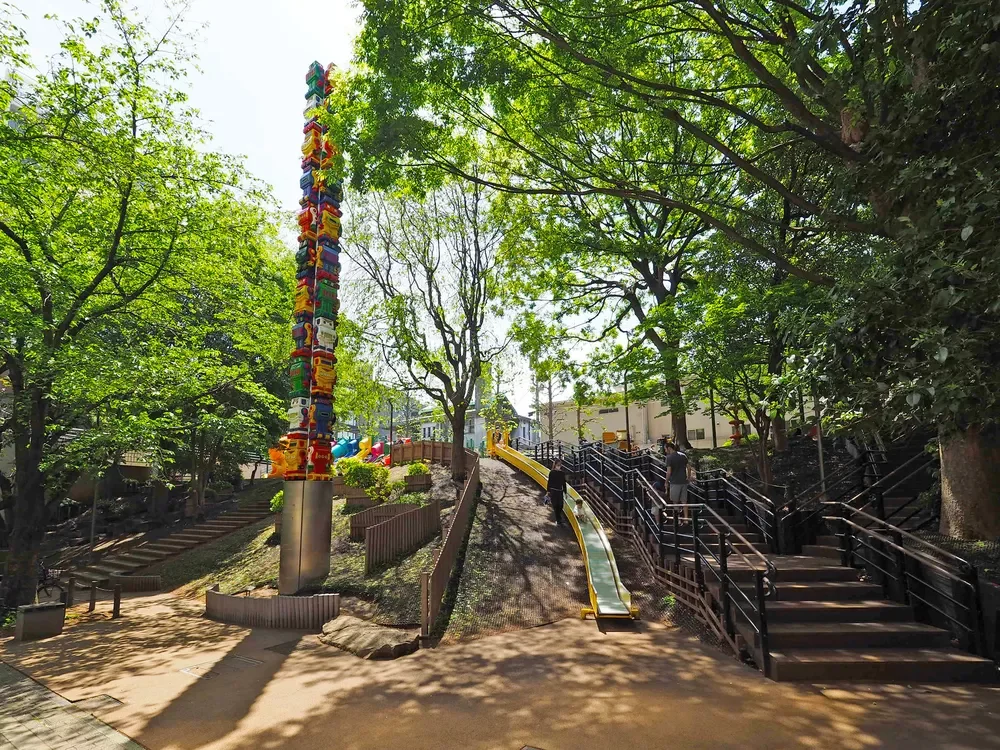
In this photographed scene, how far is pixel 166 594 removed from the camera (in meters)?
15.8

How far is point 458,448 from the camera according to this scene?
21.0 metres

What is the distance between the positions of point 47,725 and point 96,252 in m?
10.6

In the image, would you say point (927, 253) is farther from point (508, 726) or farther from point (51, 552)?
point (51, 552)

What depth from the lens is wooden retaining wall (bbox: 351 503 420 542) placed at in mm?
14562

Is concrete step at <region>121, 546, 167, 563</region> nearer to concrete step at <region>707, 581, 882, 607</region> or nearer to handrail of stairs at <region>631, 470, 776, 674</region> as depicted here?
handrail of stairs at <region>631, 470, 776, 674</region>

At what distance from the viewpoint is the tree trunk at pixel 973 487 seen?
23.9 ft

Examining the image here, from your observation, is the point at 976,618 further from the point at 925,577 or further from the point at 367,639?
the point at 367,639

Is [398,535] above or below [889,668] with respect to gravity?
above

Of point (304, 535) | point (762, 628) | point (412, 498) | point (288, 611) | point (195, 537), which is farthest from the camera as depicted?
point (195, 537)

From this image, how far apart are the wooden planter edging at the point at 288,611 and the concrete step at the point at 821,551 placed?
7.78m

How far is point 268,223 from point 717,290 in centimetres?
1239

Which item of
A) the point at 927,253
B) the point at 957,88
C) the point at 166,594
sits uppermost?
the point at 957,88

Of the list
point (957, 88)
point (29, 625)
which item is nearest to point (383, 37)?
point (957, 88)

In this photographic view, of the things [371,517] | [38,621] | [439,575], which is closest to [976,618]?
[439,575]
